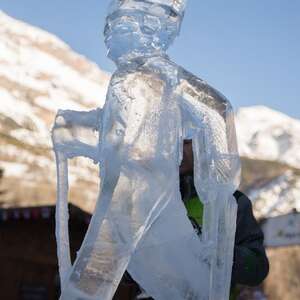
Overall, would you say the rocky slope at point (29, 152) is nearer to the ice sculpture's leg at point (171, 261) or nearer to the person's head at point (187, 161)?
the person's head at point (187, 161)

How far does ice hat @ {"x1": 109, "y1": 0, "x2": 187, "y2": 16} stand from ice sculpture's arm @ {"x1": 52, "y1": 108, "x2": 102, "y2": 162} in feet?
1.52

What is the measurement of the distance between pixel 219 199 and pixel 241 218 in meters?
0.45

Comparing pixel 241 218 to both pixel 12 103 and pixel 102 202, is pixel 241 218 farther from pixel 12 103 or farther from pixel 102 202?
pixel 12 103

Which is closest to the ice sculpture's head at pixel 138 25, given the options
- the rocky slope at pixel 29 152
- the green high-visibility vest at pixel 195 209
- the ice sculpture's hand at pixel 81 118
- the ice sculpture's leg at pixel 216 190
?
the ice sculpture's hand at pixel 81 118

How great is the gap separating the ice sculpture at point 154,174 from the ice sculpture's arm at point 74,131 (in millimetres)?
123

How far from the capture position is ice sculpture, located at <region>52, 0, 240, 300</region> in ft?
8.22

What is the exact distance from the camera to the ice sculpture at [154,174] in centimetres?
251

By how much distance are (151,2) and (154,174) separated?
741 mm

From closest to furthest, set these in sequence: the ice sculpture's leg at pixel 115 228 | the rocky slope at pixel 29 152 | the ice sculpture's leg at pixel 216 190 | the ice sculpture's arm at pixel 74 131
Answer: the ice sculpture's leg at pixel 115 228, the ice sculpture's leg at pixel 216 190, the ice sculpture's arm at pixel 74 131, the rocky slope at pixel 29 152

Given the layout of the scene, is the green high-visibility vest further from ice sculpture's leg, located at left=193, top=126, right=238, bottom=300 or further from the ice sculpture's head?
the ice sculpture's head

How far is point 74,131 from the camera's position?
2.91 meters

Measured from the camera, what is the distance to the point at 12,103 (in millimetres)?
178125

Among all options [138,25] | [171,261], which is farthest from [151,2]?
[171,261]

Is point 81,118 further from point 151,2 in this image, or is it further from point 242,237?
point 242,237
